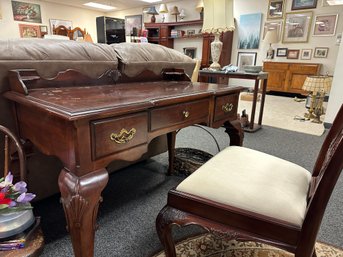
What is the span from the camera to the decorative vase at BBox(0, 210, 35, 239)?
714 millimetres

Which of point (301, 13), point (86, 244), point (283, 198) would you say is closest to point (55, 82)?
point (86, 244)

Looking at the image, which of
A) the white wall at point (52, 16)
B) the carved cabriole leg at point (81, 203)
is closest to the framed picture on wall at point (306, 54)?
the carved cabriole leg at point (81, 203)

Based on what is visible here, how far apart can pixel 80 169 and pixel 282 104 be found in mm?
5299

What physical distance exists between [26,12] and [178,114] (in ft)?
29.3

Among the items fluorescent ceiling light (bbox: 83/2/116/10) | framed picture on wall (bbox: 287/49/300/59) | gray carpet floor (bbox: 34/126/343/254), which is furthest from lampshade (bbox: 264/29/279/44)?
fluorescent ceiling light (bbox: 83/2/116/10)

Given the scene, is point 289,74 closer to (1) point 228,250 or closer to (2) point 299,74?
(2) point 299,74

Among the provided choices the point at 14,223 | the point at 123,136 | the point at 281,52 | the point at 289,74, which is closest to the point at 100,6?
the point at 281,52

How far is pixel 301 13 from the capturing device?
5.79 m

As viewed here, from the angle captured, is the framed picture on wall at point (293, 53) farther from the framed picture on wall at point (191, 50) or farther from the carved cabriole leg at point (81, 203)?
the carved cabriole leg at point (81, 203)

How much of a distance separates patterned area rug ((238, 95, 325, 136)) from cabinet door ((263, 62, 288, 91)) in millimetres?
679

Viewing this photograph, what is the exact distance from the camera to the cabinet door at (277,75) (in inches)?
239

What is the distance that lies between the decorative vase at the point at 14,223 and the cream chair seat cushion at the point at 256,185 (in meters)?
0.52

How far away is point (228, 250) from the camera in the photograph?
1.15 meters

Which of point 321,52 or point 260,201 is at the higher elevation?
point 321,52
